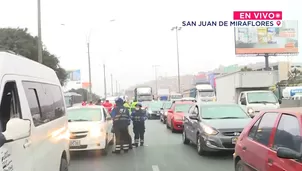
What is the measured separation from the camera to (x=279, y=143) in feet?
14.9

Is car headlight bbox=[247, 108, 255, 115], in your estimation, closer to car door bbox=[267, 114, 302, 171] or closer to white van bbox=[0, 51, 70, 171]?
white van bbox=[0, 51, 70, 171]

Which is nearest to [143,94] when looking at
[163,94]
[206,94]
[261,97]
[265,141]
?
[163,94]

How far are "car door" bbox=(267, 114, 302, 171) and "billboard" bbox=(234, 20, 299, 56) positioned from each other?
48159 millimetres

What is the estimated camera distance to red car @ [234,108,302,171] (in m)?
4.04

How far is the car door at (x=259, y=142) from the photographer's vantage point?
4841mm

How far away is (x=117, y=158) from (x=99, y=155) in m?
0.79

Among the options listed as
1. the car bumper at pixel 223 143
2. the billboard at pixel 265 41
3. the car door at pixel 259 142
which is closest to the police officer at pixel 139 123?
the car bumper at pixel 223 143

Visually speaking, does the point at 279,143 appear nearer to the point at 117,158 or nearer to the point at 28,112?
the point at 28,112

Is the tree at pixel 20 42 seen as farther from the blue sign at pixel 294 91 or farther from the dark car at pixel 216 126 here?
the dark car at pixel 216 126

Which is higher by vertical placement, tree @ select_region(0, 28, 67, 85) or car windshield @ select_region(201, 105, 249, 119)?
tree @ select_region(0, 28, 67, 85)

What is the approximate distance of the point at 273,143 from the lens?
4688mm

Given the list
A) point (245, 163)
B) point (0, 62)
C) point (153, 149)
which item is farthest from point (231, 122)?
point (0, 62)

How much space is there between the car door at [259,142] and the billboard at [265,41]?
47320 millimetres

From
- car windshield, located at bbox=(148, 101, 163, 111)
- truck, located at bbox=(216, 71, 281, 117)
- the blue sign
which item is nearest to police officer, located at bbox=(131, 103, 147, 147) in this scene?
the blue sign
